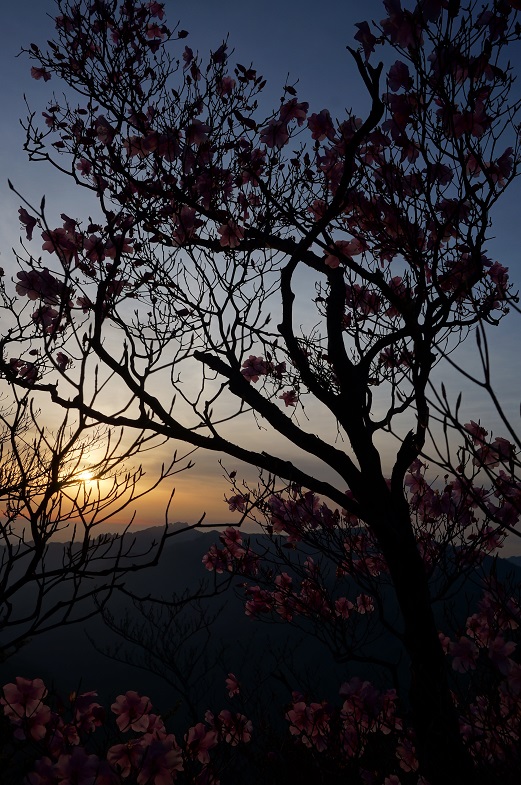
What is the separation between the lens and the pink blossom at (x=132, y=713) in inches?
168

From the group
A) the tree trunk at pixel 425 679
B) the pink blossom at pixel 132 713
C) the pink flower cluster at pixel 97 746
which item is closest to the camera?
the pink flower cluster at pixel 97 746

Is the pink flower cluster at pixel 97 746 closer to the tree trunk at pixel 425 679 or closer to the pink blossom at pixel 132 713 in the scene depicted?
the pink blossom at pixel 132 713

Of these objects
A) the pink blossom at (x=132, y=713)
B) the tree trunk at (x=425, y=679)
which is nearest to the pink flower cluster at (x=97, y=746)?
the pink blossom at (x=132, y=713)

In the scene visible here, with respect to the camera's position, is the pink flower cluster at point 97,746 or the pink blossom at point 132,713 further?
the pink blossom at point 132,713

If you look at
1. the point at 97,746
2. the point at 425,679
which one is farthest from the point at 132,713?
the point at 425,679

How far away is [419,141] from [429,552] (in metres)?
4.84

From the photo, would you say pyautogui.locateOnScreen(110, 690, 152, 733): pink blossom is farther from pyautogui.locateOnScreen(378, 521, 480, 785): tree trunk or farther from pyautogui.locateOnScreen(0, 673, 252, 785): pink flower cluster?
pyautogui.locateOnScreen(378, 521, 480, 785): tree trunk

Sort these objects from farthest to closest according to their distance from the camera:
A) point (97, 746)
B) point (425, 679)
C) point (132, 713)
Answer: point (97, 746), point (132, 713), point (425, 679)

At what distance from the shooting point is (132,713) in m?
4.30

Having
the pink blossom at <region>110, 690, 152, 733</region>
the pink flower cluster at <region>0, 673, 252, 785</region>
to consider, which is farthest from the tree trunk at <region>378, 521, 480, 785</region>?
the pink blossom at <region>110, 690, 152, 733</region>

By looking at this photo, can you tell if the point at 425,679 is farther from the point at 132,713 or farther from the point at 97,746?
the point at 97,746

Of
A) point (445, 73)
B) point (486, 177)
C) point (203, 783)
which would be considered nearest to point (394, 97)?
point (445, 73)

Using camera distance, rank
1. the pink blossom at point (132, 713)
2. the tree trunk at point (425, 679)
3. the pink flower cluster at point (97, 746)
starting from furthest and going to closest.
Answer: the pink blossom at point (132, 713), the tree trunk at point (425, 679), the pink flower cluster at point (97, 746)

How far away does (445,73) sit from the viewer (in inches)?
127
